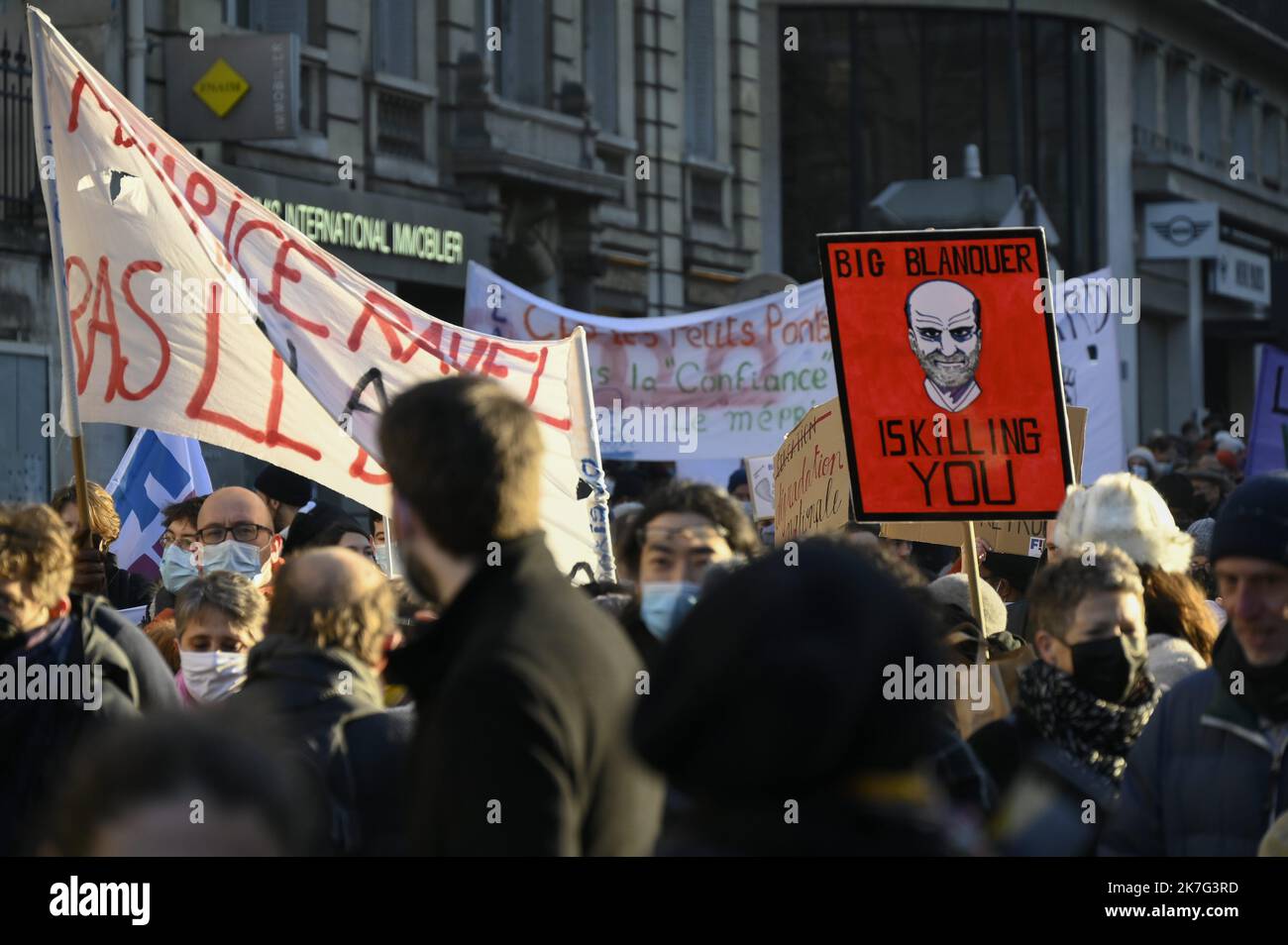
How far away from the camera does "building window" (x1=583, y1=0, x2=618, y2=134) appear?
72.4 feet

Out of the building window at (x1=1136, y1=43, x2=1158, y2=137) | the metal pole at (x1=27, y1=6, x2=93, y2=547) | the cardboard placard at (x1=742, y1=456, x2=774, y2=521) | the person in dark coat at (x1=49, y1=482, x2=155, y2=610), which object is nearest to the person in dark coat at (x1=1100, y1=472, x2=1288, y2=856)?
the metal pole at (x1=27, y1=6, x2=93, y2=547)

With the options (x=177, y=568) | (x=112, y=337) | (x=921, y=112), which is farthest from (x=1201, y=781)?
(x=921, y=112)

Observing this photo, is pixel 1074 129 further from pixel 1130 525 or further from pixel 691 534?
pixel 691 534

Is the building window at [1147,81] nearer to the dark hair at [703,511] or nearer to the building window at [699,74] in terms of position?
the building window at [699,74]

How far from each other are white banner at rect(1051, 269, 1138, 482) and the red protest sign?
4.95 m

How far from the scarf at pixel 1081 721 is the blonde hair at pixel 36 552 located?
76.4 inches

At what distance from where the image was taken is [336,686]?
3883 mm

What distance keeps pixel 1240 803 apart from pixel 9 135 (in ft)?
38.7

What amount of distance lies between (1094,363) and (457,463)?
1074cm

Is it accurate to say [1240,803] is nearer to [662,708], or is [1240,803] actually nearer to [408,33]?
[662,708]

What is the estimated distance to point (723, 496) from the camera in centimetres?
515

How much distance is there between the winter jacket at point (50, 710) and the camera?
167 inches

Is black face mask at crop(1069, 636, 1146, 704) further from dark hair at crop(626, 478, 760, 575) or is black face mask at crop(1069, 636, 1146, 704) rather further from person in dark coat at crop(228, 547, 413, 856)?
person in dark coat at crop(228, 547, 413, 856)

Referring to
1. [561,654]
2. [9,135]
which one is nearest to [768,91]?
[9,135]
